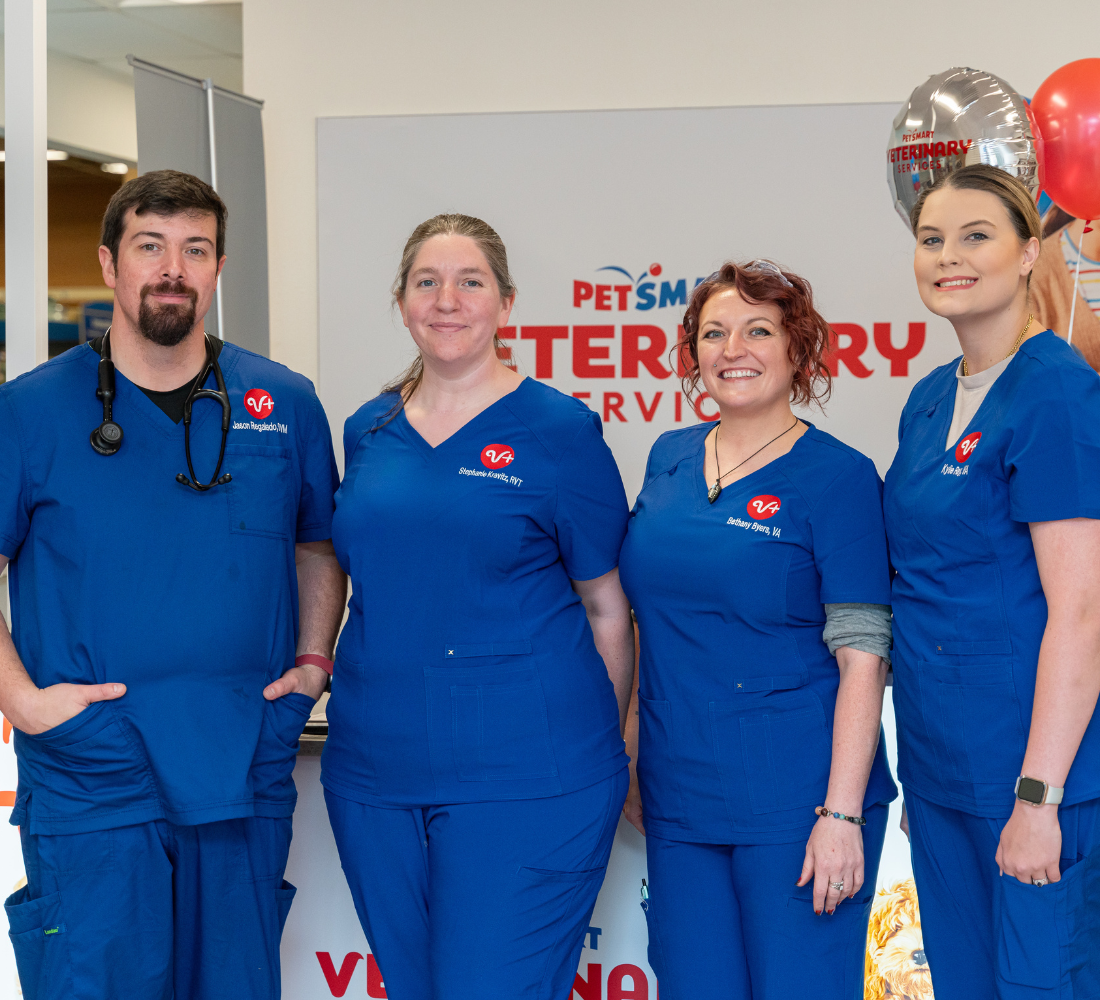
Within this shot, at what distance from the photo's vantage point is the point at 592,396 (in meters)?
4.66

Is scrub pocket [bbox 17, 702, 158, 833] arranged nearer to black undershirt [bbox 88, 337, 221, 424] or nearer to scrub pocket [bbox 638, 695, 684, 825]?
black undershirt [bbox 88, 337, 221, 424]

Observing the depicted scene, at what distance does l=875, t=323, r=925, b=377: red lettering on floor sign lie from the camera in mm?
4488

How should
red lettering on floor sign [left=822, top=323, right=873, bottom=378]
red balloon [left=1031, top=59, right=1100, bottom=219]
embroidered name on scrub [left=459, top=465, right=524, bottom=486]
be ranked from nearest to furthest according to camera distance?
1. embroidered name on scrub [left=459, top=465, right=524, bottom=486]
2. red balloon [left=1031, top=59, right=1100, bottom=219]
3. red lettering on floor sign [left=822, top=323, right=873, bottom=378]

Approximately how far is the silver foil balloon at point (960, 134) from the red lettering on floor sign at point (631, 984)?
151cm

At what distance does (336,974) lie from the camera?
2.03 m

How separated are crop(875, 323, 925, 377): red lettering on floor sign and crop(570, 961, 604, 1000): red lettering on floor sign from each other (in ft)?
10.4

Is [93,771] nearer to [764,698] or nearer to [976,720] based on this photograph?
[764,698]

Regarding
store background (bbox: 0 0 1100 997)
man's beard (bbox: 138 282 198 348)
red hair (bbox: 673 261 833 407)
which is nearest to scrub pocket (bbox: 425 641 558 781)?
red hair (bbox: 673 261 833 407)

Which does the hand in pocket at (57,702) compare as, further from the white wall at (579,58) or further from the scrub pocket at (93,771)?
the white wall at (579,58)

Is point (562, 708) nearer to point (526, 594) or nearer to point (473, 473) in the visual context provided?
point (526, 594)

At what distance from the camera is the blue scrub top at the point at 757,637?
5.29ft

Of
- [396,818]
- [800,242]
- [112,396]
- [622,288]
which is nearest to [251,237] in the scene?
[622,288]

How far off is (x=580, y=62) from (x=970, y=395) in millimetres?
3442

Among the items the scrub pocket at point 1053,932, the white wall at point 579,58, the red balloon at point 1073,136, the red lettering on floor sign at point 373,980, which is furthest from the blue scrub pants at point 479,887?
the white wall at point 579,58
